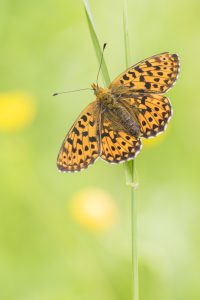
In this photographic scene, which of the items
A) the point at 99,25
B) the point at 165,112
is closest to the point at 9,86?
the point at 99,25

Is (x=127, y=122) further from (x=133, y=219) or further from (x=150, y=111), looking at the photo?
(x=133, y=219)

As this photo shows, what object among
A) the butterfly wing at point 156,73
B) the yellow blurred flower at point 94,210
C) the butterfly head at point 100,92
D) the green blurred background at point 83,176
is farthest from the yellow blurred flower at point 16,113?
the butterfly wing at point 156,73

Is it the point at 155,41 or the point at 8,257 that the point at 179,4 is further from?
the point at 8,257

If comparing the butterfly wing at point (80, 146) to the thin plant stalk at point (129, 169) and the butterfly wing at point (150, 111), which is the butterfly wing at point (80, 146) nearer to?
the butterfly wing at point (150, 111)

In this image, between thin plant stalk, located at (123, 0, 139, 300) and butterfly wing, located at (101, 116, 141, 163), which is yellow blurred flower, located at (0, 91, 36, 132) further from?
thin plant stalk, located at (123, 0, 139, 300)

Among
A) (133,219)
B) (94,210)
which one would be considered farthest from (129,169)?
(94,210)
